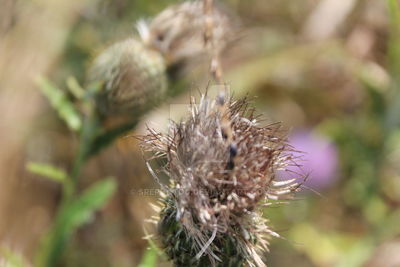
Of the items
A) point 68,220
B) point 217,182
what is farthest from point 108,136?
point 217,182

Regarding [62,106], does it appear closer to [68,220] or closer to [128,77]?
[128,77]

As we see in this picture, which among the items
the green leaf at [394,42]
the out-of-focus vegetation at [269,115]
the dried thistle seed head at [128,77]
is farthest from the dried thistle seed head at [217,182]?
the out-of-focus vegetation at [269,115]

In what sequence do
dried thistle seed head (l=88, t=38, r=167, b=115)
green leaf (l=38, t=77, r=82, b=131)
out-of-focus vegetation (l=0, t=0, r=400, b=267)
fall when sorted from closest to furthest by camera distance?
dried thistle seed head (l=88, t=38, r=167, b=115) → green leaf (l=38, t=77, r=82, b=131) → out-of-focus vegetation (l=0, t=0, r=400, b=267)

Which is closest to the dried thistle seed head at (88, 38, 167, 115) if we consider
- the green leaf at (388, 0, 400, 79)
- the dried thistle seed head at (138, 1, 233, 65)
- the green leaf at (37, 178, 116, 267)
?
the dried thistle seed head at (138, 1, 233, 65)

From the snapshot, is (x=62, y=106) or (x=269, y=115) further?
(x=269, y=115)

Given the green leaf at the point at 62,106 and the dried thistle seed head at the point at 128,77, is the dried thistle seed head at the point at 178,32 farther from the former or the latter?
the green leaf at the point at 62,106

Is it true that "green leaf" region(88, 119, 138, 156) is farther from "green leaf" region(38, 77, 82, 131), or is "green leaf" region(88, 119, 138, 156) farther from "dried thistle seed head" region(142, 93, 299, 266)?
"dried thistle seed head" region(142, 93, 299, 266)
